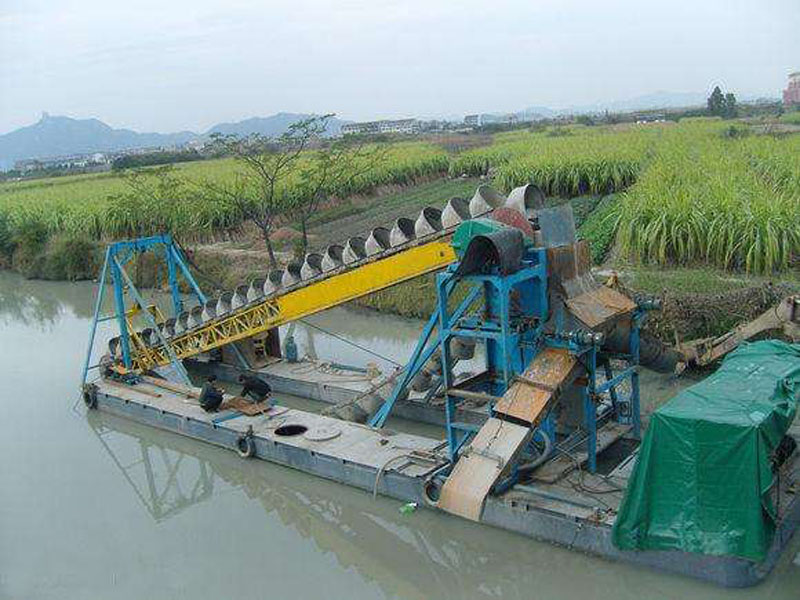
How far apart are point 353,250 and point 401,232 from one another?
1065 mm

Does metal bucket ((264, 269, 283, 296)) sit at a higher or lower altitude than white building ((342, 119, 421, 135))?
lower

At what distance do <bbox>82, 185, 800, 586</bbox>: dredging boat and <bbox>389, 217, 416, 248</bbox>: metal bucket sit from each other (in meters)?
0.02

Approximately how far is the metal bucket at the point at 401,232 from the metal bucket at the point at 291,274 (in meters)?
2.49

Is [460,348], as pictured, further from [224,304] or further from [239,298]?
[224,304]

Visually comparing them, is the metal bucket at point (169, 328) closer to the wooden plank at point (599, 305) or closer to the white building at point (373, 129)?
the wooden plank at point (599, 305)

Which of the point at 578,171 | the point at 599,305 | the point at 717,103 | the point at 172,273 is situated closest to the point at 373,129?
the point at 717,103

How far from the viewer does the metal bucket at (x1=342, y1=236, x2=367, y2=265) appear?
35.7 feet

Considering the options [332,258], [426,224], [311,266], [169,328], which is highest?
[426,224]

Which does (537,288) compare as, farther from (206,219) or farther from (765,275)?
(206,219)

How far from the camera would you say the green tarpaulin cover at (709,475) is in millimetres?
6441

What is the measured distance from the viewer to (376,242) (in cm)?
1054

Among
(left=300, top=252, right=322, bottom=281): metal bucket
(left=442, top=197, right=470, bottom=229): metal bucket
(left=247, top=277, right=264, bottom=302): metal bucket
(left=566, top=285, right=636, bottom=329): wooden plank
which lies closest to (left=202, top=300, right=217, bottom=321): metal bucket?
(left=247, top=277, right=264, bottom=302): metal bucket

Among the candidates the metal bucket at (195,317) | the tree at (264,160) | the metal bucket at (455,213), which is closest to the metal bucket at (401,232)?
the metal bucket at (455,213)

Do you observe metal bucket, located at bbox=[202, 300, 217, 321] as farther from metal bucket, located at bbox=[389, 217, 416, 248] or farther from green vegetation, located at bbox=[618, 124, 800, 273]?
green vegetation, located at bbox=[618, 124, 800, 273]
